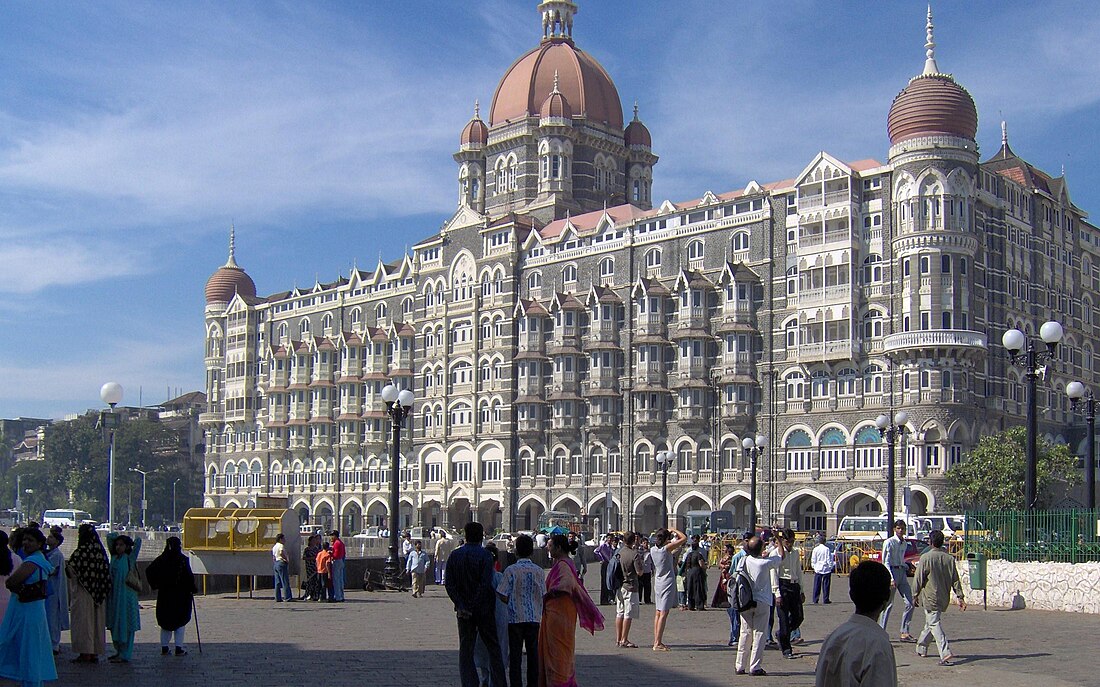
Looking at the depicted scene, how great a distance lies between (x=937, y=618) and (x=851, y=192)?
4487 cm

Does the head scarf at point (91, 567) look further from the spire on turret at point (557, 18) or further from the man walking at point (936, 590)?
the spire on turret at point (557, 18)

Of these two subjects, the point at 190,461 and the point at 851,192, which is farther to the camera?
the point at 190,461

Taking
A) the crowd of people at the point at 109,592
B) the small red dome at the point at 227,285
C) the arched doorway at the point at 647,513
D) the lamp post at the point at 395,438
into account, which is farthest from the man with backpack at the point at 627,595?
the small red dome at the point at 227,285

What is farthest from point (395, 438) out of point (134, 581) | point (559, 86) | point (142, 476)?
point (142, 476)

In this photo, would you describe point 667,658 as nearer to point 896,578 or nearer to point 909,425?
point 896,578

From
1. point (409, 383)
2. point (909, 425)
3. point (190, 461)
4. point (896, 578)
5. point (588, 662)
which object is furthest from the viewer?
point (190, 461)

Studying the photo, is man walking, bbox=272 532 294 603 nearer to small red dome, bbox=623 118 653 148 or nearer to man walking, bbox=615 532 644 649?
man walking, bbox=615 532 644 649

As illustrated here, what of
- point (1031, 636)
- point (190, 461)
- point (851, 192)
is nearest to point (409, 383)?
point (851, 192)

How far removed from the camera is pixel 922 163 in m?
57.3

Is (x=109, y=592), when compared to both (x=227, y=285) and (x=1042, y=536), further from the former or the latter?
(x=227, y=285)

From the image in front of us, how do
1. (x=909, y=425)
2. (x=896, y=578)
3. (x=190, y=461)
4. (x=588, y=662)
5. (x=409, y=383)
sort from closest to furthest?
(x=588, y=662)
(x=896, y=578)
(x=909, y=425)
(x=409, y=383)
(x=190, y=461)

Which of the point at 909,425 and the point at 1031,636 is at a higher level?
the point at 909,425

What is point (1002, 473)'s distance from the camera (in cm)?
5228

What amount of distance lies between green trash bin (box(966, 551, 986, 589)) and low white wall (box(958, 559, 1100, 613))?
3.8 inches
